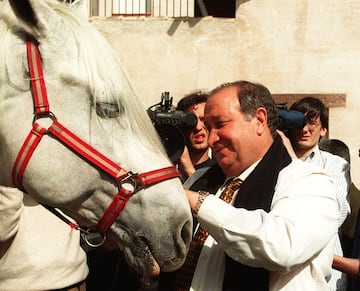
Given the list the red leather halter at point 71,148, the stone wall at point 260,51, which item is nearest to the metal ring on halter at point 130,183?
the red leather halter at point 71,148

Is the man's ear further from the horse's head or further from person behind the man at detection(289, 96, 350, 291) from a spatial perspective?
person behind the man at detection(289, 96, 350, 291)

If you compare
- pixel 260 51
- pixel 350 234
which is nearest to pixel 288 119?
pixel 350 234

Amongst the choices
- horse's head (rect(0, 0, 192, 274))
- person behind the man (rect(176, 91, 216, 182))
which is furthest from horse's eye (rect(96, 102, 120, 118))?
person behind the man (rect(176, 91, 216, 182))

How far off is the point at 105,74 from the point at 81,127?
170mm

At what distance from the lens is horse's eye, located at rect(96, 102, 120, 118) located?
1.72m

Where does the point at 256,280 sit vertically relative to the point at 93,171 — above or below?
below

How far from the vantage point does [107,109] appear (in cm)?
173

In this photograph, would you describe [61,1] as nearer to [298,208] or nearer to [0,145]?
A: [0,145]

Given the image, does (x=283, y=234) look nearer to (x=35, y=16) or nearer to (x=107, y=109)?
(x=107, y=109)

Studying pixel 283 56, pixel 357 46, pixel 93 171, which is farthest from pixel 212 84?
pixel 93 171

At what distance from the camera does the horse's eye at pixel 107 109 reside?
5.65 ft

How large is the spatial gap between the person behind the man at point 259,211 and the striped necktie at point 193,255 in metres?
0.01

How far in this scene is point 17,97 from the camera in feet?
5.60

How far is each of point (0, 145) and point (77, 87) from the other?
29cm
